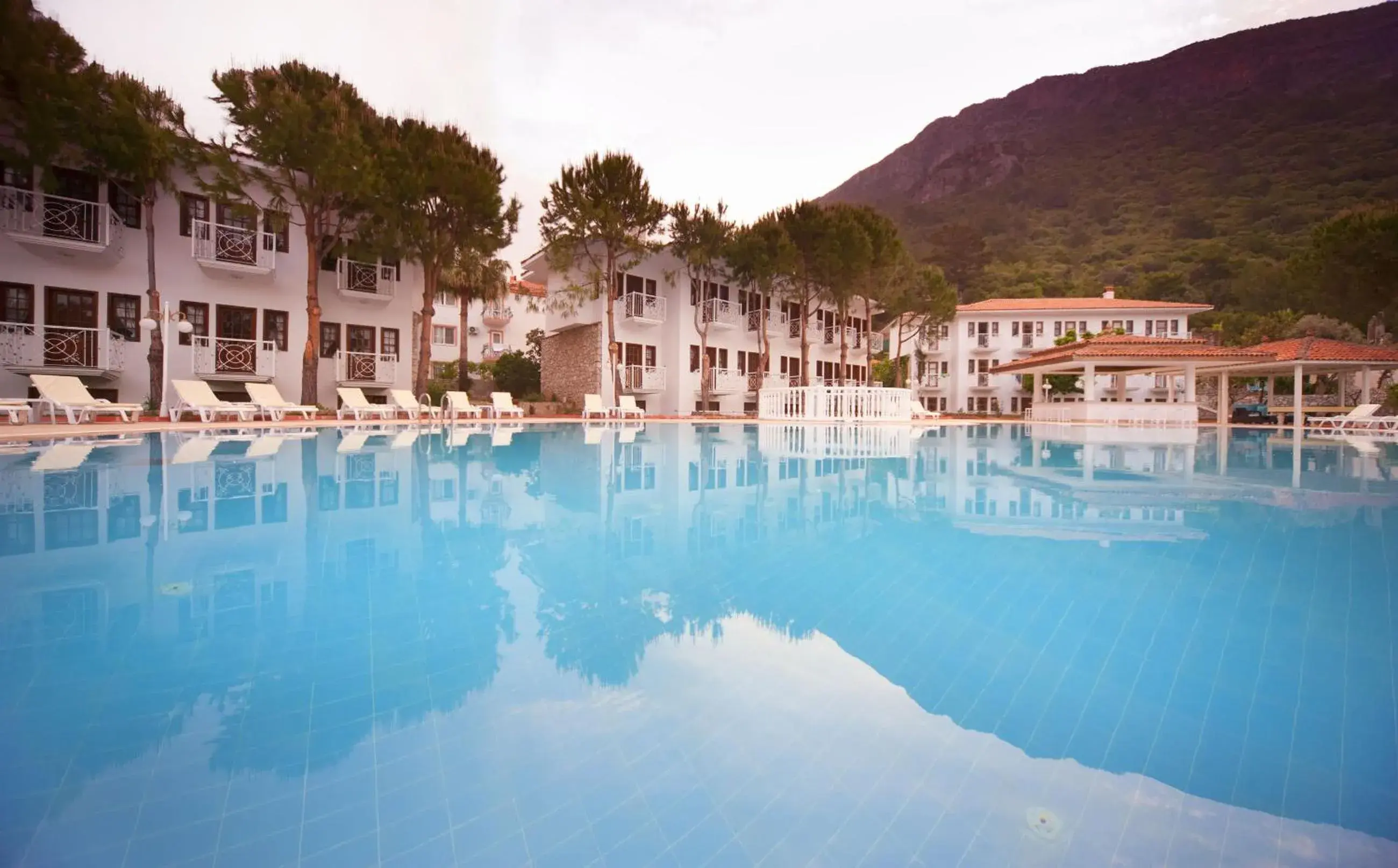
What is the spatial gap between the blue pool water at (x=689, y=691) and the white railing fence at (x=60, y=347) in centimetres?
1665

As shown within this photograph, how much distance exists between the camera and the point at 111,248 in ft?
62.3

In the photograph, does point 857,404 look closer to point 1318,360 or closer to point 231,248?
point 1318,360

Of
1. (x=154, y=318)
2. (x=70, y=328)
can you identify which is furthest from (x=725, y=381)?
(x=70, y=328)

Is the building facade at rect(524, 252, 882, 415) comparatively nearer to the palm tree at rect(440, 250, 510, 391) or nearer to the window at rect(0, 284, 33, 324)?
the palm tree at rect(440, 250, 510, 391)

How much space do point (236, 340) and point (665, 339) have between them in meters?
15.4

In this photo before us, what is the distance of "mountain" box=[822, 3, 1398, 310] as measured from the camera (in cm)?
5591

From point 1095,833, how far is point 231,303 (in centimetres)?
2559

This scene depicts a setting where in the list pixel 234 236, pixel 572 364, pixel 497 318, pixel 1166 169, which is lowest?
pixel 572 364

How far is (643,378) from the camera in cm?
2872

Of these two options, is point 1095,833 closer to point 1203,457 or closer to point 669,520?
point 669,520

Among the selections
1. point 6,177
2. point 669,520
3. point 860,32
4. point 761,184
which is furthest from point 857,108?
point 669,520

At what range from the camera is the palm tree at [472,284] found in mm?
26406

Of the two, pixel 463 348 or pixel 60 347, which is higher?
pixel 463 348

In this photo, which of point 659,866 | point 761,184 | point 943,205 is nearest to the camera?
point 659,866
